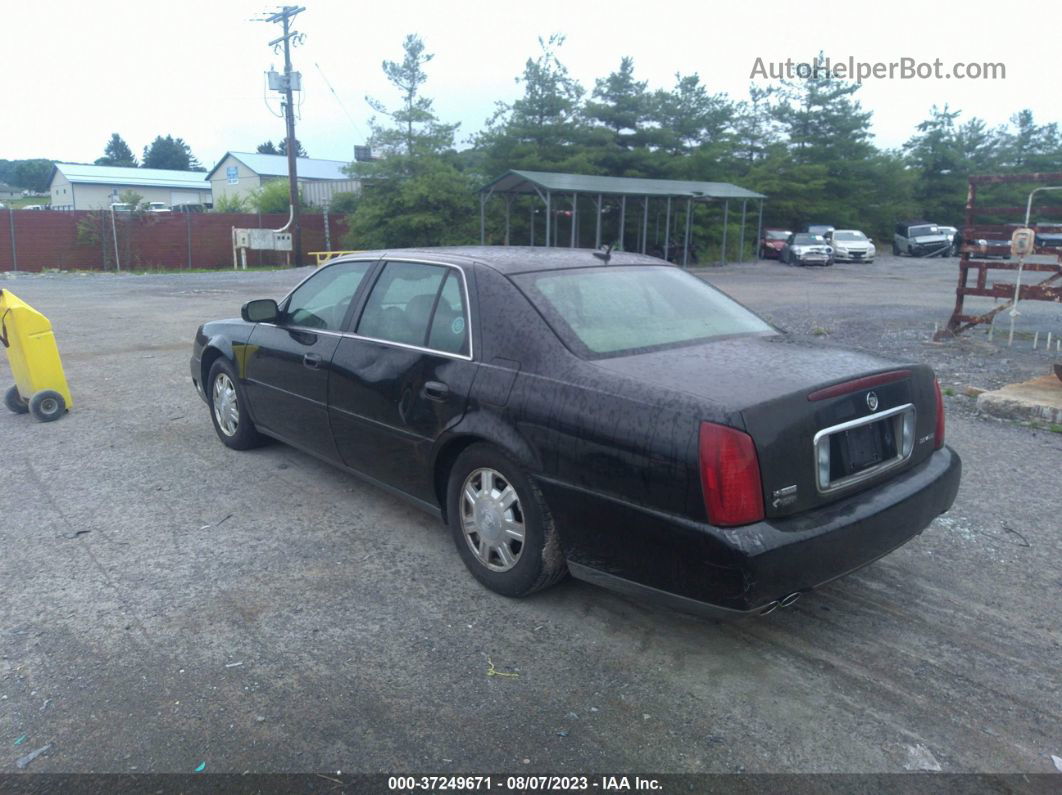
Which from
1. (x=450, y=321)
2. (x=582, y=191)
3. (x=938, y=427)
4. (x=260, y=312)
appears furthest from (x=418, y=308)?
(x=582, y=191)

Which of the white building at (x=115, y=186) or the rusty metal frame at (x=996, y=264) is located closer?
the rusty metal frame at (x=996, y=264)

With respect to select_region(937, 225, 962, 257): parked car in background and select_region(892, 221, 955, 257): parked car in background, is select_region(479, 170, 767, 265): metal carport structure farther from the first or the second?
select_region(937, 225, 962, 257): parked car in background

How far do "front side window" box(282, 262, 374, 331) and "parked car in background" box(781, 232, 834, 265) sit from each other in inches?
1213

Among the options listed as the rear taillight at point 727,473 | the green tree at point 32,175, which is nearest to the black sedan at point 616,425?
the rear taillight at point 727,473

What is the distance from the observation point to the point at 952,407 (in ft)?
24.5

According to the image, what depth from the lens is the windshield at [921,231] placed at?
40625 mm

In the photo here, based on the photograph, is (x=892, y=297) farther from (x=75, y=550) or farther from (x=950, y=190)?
(x=950, y=190)

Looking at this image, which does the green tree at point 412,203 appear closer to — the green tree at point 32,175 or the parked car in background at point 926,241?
the parked car in background at point 926,241

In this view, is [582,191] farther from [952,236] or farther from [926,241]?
[952,236]

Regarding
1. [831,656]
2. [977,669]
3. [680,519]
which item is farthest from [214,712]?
[977,669]

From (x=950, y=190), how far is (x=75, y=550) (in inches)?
2247

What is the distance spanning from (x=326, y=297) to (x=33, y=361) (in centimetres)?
360

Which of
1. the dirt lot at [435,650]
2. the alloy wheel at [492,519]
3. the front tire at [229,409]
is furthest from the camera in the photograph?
the front tire at [229,409]

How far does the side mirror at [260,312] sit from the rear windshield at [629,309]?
6.93ft
